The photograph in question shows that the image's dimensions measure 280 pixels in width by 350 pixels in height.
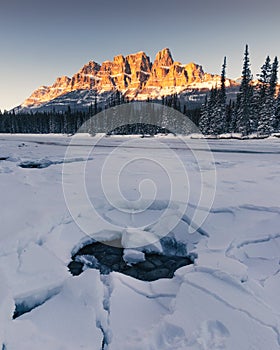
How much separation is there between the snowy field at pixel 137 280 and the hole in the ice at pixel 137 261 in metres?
0.15

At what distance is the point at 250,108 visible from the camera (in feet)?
116

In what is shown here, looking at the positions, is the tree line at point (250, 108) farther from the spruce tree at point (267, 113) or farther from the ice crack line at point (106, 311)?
the ice crack line at point (106, 311)

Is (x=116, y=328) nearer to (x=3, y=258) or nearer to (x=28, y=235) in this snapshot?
(x=3, y=258)

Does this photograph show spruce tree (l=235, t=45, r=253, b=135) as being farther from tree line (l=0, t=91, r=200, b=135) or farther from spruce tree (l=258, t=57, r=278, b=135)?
tree line (l=0, t=91, r=200, b=135)

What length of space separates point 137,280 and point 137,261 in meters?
0.78

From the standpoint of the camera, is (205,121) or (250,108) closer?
(250,108)

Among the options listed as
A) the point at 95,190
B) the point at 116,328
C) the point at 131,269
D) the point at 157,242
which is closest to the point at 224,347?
the point at 116,328

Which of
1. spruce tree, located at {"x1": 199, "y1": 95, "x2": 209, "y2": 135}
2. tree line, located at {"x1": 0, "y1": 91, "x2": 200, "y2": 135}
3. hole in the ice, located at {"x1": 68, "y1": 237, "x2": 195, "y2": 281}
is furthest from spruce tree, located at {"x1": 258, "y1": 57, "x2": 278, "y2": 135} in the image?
hole in the ice, located at {"x1": 68, "y1": 237, "x2": 195, "y2": 281}

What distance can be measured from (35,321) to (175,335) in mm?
1755

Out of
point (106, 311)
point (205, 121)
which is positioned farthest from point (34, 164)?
point (205, 121)

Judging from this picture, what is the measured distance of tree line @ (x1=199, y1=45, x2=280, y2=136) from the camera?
32.9m

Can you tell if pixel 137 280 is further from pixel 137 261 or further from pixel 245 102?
pixel 245 102

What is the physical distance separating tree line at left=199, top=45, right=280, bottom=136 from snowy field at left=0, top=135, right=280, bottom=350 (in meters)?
30.6

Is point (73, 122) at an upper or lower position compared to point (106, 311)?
upper
